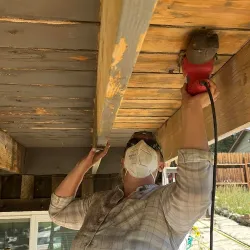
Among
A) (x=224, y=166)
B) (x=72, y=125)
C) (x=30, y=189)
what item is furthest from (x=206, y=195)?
(x=224, y=166)

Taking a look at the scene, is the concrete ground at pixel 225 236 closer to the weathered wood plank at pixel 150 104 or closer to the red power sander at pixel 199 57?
the weathered wood plank at pixel 150 104

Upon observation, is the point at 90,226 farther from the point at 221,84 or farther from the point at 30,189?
the point at 30,189

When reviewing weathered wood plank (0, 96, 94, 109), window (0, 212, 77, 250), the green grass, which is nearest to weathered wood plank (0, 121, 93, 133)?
weathered wood plank (0, 96, 94, 109)

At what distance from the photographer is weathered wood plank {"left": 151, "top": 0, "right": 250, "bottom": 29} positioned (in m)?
0.82

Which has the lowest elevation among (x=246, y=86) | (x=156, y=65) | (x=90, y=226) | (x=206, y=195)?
(x=90, y=226)

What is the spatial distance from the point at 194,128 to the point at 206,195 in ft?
0.62

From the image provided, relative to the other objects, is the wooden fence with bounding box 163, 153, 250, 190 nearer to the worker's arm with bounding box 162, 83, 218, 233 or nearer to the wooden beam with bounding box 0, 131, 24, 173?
the wooden beam with bounding box 0, 131, 24, 173

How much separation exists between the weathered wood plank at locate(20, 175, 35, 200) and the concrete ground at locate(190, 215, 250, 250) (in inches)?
122

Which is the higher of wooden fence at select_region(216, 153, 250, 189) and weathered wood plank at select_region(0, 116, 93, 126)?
weathered wood plank at select_region(0, 116, 93, 126)

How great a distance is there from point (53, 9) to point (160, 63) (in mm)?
432

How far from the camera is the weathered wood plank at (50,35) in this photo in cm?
97

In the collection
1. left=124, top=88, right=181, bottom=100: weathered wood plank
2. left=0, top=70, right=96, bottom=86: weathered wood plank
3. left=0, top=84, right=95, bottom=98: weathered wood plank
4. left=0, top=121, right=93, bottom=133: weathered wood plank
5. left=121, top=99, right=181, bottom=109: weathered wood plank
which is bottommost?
left=0, top=121, right=93, bottom=133: weathered wood plank

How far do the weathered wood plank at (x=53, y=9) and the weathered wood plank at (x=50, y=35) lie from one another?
0.13 ft

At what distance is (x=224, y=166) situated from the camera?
297 inches
